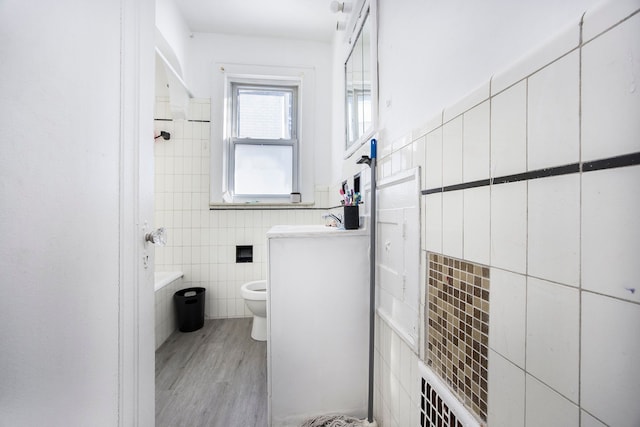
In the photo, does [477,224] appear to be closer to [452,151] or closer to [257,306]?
[452,151]

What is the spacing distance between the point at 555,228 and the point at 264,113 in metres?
2.54

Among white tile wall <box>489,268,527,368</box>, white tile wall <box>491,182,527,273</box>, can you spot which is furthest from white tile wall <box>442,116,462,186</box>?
white tile wall <box>489,268,527,368</box>

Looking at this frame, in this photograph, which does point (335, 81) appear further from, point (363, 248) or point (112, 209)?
point (112, 209)

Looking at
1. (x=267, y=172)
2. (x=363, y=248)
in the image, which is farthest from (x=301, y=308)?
(x=267, y=172)

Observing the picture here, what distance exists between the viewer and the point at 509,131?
0.46 m

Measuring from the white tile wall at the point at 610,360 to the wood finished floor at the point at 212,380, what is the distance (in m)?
1.27

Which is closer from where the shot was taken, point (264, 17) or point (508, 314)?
point (508, 314)

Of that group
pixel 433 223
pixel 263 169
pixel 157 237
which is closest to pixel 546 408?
pixel 433 223

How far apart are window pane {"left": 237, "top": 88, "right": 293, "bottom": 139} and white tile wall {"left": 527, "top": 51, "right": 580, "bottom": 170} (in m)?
2.29

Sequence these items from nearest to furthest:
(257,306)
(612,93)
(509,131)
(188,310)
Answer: (612,93) → (509,131) → (257,306) → (188,310)

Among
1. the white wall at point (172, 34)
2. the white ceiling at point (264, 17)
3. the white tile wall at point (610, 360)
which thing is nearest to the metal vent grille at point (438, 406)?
the white tile wall at point (610, 360)

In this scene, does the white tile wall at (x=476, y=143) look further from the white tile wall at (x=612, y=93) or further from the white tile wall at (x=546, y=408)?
the white tile wall at (x=546, y=408)

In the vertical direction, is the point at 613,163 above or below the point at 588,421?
above

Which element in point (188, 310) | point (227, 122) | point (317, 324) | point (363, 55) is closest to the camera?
point (317, 324)
